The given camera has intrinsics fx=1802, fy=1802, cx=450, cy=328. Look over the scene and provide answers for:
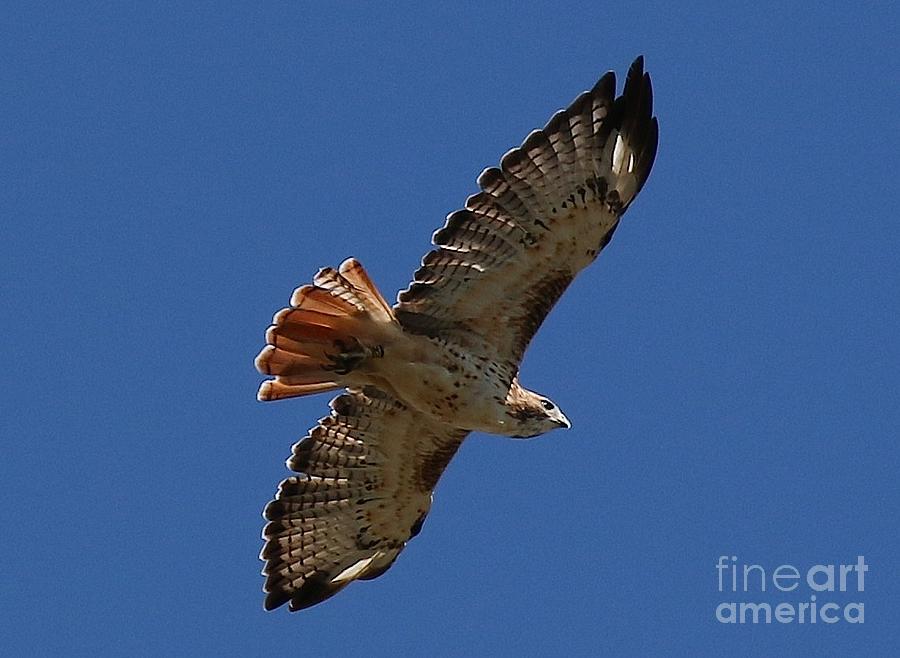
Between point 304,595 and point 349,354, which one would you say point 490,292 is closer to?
point 349,354

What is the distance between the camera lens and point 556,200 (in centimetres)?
1058

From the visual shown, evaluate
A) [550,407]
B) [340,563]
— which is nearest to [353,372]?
[550,407]

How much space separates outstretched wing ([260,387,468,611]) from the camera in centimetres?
1198

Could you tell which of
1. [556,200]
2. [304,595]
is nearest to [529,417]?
[556,200]

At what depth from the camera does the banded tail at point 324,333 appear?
34.5ft

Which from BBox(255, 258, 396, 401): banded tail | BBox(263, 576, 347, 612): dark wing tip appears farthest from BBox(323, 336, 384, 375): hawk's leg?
BBox(263, 576, 347, 612): dark wing tip

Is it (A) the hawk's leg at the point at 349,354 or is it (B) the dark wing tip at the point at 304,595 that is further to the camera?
(B) the dark wing tip at the point at 304,595

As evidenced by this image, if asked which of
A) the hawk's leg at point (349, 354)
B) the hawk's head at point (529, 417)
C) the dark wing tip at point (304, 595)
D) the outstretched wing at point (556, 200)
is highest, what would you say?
the outstretched wing at point (556, 200)

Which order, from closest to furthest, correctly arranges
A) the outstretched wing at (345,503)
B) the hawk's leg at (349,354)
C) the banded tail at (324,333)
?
the banded tail at (324,333) → the hawk's leg at (349,354) → the outstretched wing at (345,503)

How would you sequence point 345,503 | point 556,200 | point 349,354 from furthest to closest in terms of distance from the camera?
1. point 345,503
2. point 349,354
3. point 556,200

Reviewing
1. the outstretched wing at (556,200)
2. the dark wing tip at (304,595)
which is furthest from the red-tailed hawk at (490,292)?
the dark wing tip at (304,595)

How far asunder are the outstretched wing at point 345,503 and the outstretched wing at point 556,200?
1558mm

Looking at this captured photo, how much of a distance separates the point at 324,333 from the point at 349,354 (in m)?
0.21

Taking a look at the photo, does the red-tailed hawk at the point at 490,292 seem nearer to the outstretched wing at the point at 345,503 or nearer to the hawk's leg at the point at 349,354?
the hawk's leg at the point at 349,354
